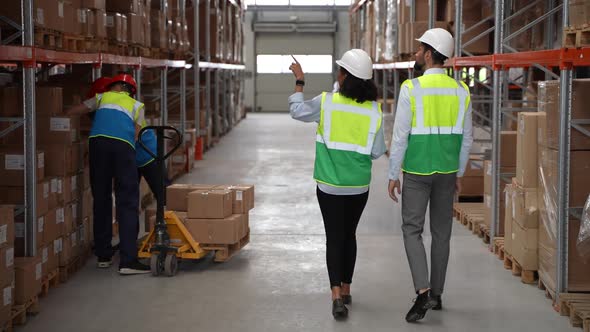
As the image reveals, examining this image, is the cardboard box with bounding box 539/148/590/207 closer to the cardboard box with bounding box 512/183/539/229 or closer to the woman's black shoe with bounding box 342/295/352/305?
the cardboard box with bounding box 512/183/539/229

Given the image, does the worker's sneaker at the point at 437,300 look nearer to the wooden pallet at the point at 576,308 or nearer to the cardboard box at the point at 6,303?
the wooden pallet at the point at 576,308

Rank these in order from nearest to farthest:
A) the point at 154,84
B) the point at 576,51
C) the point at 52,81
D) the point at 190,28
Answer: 1. the point at 576,51
2. the point at 52,81
3. the point at 154,84
4. the point at 190,28

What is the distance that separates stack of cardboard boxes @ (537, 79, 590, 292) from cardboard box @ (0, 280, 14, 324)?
3781 mm

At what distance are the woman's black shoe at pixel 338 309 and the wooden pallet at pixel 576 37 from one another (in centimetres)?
234

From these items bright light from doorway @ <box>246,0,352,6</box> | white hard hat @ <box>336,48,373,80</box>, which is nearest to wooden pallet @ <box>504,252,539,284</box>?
white hard hat @ <box>336,48,373,80</box>

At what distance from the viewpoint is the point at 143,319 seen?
605cm

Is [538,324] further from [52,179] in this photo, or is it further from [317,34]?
[317,34]

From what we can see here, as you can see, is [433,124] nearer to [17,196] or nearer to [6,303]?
[6,303]

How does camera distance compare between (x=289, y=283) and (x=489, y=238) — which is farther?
(x=489, y=238)

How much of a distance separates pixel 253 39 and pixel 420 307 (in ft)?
108

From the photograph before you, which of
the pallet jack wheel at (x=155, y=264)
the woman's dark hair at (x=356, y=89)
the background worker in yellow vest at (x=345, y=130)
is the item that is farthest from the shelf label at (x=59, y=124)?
the woman's dark hair at (x=356, y=89)

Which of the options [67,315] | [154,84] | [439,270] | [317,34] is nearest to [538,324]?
[439,270]

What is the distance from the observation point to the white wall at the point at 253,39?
37.7 m

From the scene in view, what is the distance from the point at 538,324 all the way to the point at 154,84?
11506 millimetres
